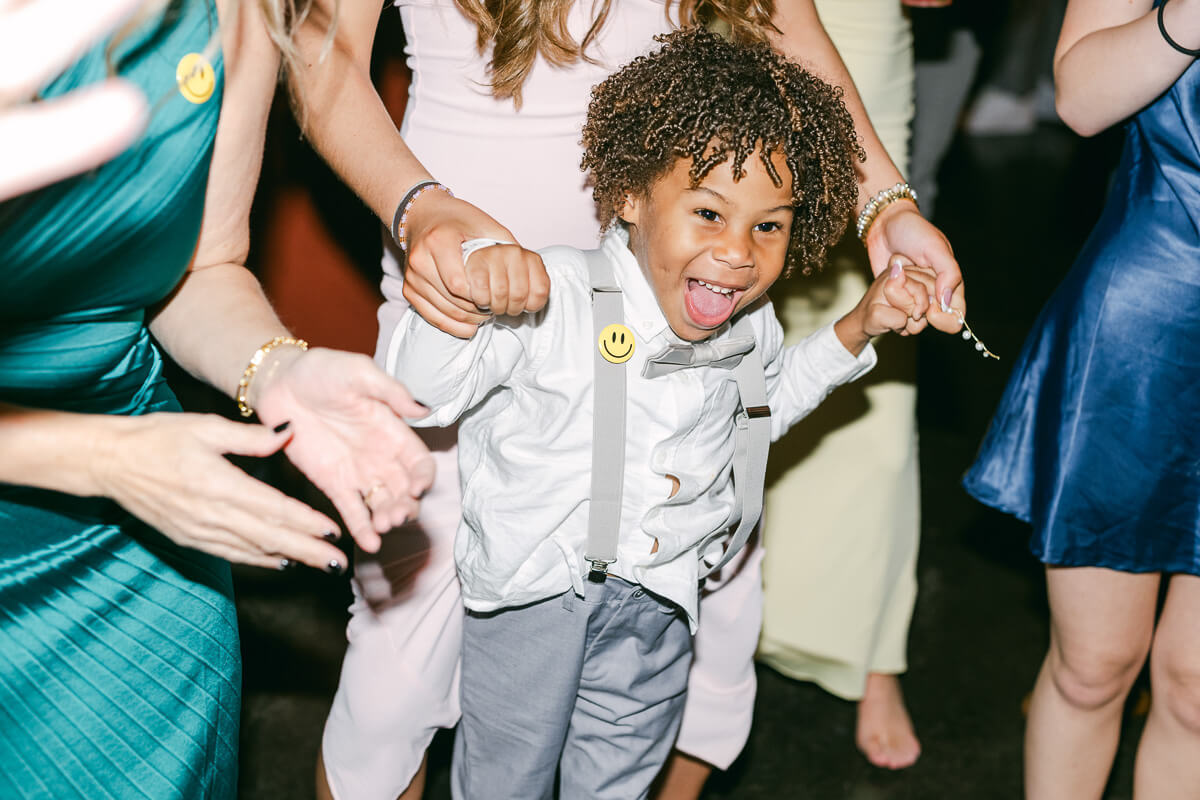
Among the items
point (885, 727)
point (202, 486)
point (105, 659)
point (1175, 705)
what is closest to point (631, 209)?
point (202, 486)

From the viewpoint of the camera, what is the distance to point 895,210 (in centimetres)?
165

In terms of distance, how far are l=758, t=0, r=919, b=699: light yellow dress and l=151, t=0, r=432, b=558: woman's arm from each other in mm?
1084

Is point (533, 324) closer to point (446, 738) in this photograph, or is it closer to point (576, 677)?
point (576, 677)

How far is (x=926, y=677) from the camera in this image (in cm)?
250

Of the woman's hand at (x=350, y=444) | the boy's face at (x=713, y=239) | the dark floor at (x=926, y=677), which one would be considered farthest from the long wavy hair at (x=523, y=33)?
the dark floor at (x=926, y=677)

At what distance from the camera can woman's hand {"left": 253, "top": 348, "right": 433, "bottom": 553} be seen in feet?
3.54

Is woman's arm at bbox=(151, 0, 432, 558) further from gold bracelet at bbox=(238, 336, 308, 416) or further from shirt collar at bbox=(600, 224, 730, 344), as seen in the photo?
shirt collar at bbox=(600, 224, 730, 344)

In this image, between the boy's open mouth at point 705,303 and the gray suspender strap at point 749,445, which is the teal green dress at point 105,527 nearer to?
the boy's open mouth at point 705,303

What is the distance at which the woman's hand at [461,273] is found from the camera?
118cm

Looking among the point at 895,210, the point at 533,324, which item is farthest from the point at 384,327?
the point at 895,210

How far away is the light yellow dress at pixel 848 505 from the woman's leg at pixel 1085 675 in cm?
41

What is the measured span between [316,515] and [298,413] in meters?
0.12

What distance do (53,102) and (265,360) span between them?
31cm

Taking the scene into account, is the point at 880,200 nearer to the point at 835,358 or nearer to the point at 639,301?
the point at 835,358
